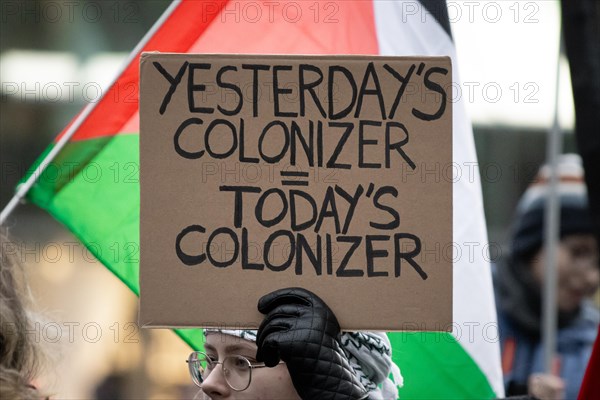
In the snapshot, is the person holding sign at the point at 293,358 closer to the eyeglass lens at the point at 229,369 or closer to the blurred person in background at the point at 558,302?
the eyeglass lens at the point at 229,369

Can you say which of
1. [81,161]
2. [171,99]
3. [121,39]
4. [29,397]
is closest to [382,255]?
[171,99]

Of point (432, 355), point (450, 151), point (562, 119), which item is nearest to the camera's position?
point (450, 151)

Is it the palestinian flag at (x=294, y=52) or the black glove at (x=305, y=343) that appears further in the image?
the palestinian flag at (x=294, y=52)

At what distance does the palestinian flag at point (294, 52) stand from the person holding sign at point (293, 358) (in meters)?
0.50

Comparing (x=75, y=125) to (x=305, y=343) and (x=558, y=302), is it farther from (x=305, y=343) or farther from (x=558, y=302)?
(x=558, y=302)

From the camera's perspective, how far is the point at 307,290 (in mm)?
2213

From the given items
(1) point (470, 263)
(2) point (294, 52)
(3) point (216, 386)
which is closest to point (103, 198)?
(2) point (294, 52)

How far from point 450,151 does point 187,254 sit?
0.57 m

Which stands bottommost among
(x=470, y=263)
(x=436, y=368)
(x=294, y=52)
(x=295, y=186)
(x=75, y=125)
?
(x=436, y=368)

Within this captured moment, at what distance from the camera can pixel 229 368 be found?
7.74 ft

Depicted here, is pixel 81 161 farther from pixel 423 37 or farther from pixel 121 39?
pixel 121 39

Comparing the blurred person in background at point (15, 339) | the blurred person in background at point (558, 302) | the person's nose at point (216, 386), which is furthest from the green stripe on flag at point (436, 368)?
the blurred person in background at point (558, 302)

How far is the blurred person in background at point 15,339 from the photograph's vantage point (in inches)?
81.7

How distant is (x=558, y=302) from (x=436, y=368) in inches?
62.2
